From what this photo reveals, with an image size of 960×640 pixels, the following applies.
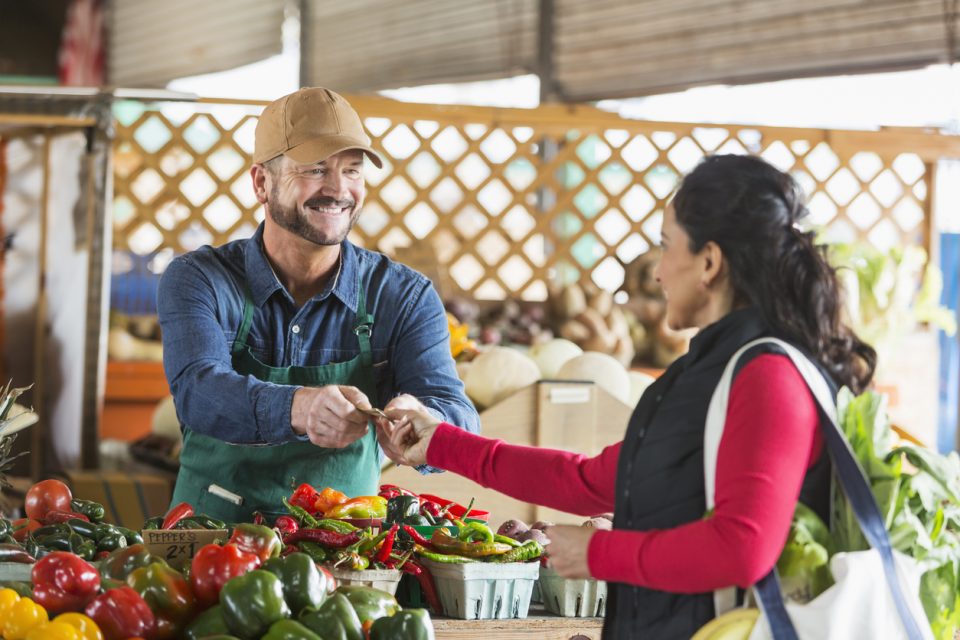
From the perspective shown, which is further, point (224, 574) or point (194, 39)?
point (194, 39)

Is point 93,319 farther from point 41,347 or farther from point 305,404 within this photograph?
point 305,404

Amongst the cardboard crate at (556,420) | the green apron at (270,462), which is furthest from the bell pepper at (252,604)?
the cardboard crate at (556,420)

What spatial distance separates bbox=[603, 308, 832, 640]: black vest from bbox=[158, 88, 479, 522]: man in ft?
2.74

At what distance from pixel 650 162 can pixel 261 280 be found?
3.73m

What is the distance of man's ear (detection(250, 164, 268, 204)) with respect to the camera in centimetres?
276

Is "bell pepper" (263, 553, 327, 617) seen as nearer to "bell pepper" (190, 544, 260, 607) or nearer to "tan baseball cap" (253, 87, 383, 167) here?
"bell pepper" (190, 544, 260, 607)

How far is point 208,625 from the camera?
1.77 metres

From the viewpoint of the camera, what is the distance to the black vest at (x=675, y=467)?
1736mm

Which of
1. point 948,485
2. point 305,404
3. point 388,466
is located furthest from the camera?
point 388,466

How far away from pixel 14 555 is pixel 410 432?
0.70 m

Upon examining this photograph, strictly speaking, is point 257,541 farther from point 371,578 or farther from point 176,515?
point 176,515

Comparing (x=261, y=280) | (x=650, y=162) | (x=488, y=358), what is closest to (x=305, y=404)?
(x=261, y=280)

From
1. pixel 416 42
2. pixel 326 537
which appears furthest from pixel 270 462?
pixel 416 42

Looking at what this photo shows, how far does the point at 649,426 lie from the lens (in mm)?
1801
